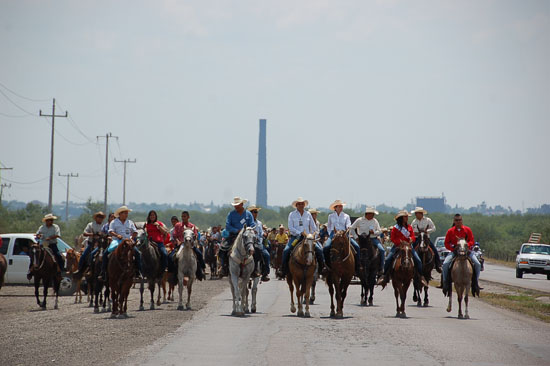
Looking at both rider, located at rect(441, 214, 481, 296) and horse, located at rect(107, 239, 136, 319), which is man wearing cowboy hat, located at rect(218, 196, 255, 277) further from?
rider, located at rect(441, 214, 481, 296)

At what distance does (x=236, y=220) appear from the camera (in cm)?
2112

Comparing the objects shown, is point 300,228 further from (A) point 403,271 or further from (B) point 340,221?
(A) point 403,271

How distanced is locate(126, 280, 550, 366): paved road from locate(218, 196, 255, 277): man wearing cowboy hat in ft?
4.69

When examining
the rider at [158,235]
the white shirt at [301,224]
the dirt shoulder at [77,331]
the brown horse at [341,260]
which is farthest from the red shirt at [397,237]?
the rider at [158,235]

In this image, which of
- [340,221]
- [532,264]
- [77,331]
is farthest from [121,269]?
[532,264]

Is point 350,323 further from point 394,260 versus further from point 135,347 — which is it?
point 135,347

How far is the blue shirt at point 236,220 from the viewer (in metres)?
21.0

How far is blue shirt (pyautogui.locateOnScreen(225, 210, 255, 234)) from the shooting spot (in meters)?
21.0

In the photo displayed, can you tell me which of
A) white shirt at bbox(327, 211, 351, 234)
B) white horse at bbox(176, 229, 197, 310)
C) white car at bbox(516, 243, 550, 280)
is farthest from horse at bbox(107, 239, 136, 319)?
white car at bbox(516, 243, 550, 280)

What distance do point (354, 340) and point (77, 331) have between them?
565 centimetres

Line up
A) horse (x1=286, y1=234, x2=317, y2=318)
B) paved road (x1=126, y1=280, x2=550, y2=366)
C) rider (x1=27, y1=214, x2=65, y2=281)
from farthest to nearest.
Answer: rider (x1=27, y1=214, x2=65, y2=281)
horse (x1=286, y1=234, x2=317, y2=318)
paved road (x1=126, y1=280, x2=550, y2=366)

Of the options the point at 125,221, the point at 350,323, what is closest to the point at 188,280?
the point at 125,221

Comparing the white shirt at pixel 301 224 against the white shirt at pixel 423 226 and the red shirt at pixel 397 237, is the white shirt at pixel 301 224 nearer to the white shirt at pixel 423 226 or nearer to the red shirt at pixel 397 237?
the red shirt at pixel 397 237

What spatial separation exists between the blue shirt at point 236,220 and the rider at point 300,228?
1048 mm
